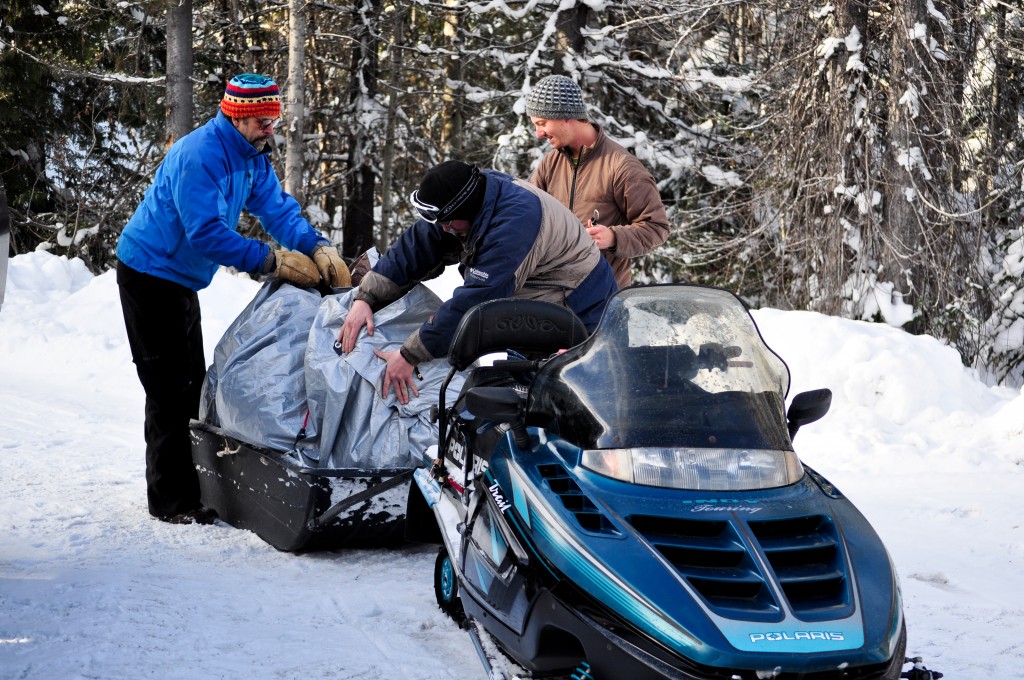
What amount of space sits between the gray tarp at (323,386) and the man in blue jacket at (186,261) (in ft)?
0.85

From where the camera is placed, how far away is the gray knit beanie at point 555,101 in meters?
5.09

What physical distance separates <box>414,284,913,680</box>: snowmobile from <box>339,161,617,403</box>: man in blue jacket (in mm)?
808

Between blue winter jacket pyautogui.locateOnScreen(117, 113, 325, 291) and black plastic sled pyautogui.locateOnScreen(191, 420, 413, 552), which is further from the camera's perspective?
blue winter jacket pyautogui.locateOnScreen(117, 113, 325, 291)

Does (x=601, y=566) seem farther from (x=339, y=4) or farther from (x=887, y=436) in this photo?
(x=339, y=4)

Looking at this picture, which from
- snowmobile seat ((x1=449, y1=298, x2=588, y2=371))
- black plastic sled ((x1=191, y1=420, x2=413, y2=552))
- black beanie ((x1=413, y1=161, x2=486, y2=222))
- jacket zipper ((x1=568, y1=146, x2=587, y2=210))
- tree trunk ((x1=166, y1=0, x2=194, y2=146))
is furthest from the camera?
tree trunk ((x1=166, y1=0, x2=194, y2=146))

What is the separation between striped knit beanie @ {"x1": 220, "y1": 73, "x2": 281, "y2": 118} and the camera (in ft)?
15.8

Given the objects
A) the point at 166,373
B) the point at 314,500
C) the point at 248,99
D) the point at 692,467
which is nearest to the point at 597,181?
the point at 248,99

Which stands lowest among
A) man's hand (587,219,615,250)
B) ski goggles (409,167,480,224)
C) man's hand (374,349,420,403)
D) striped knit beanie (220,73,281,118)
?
man's hand (374,349,420,403)

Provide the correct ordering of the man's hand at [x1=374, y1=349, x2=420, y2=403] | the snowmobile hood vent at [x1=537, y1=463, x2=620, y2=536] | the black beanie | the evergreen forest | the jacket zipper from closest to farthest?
the snowmobile hood vent at [x1=537, y1=463, x2=620, y2=536] < the black beanie < the man's hand at [x1=374, y1=349, x2=420, y2=403] < the jacket zipper < the evergreen forest

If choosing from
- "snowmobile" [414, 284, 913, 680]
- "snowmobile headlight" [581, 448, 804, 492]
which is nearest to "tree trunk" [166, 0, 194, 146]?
"snowmobile" [414, 284, 913, 680]

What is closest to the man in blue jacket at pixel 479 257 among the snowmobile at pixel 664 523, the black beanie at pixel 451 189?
the black beanie at pixel 451 189

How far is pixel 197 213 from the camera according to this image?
4703 mm

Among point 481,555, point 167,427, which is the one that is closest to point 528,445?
point 481,555

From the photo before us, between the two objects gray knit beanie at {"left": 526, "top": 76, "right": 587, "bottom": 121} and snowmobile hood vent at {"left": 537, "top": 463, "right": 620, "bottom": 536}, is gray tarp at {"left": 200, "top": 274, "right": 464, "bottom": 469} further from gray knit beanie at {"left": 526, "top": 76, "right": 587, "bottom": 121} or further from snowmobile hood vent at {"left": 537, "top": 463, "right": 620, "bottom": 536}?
snowmobile hood vent at {"left": 537, "top": 463, "right": 620, "bottom": 536}
